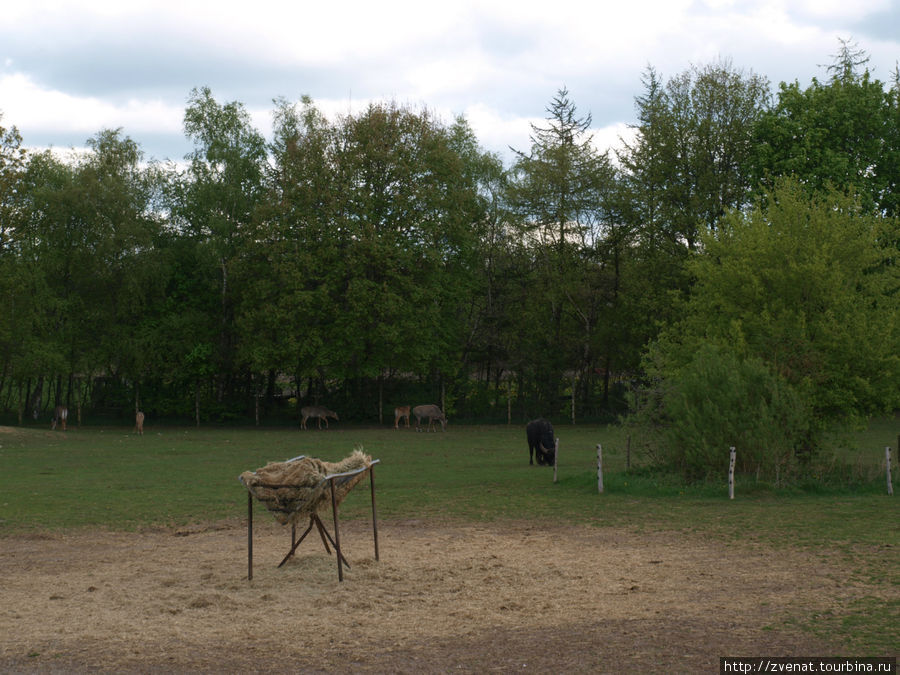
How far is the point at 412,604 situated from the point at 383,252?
32.1 meters

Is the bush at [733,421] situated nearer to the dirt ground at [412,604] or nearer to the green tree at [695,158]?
the dirt ground at [412,604]

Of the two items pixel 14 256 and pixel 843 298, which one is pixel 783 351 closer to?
pixel 843 298

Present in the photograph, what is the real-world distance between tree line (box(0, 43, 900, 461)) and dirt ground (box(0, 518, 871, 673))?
2724 centimetres

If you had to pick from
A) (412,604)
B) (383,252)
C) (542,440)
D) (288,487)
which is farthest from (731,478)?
(383,252)

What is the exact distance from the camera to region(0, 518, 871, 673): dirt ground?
23.2ft

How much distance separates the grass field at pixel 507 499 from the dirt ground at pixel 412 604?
0.72m

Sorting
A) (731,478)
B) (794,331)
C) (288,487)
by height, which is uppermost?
(794,331)

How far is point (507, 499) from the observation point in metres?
17.0

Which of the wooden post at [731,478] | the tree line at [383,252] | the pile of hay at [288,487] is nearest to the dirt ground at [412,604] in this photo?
the pile of hay at [288,487]

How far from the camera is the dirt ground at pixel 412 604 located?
23.2 ft

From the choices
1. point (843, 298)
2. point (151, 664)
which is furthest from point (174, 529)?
point (843, 298)

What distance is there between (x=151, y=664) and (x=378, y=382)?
37.7 metres

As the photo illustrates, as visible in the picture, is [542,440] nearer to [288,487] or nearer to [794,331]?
[794,331]

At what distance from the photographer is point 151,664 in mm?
7020
